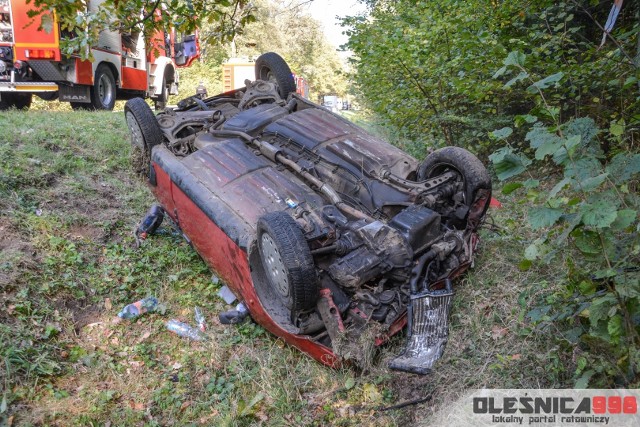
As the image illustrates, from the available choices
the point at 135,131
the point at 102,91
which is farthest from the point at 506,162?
the point at 102,91

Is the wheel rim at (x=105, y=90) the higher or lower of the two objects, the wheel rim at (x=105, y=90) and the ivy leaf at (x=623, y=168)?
the lower

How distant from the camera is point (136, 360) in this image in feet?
11.4

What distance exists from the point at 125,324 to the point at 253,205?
131 cm

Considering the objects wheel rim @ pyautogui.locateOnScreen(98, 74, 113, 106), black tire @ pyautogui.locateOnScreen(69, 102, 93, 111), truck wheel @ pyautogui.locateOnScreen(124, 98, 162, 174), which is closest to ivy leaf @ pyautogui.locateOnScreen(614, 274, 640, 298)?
truck wheel @ pyautogui.locateOnScreen(124, 98, 162, 174)

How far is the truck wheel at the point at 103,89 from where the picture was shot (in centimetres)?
940

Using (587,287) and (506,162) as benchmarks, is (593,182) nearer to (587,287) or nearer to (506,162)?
(506,162)

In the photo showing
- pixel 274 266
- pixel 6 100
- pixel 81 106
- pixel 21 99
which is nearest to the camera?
pixel 274 266

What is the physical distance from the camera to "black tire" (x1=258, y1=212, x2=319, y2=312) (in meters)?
3.02

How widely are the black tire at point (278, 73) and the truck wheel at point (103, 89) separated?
4.71 meters

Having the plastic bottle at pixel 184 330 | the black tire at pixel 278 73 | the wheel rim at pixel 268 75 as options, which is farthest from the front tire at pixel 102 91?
the plastic bottle at pixel 184 330

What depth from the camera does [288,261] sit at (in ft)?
9.89

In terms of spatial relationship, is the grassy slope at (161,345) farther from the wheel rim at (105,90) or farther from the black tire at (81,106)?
Result: the wheel rim at (105,90)

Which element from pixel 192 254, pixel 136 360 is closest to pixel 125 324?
pixel 136 360

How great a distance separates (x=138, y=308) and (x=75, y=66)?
5978 millimetres
